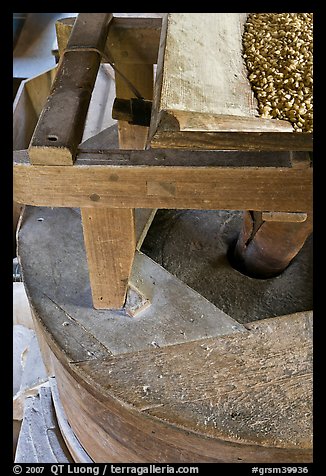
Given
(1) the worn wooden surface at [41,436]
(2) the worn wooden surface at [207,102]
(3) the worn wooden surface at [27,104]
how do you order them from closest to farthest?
(2) the worn wooden surface at [207,102]
(1) the worn wooden surface at [41,436]
(3) the worn wooden surface at [27,104]

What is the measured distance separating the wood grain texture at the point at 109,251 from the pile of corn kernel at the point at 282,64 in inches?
14.8

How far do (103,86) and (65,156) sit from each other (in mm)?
2287

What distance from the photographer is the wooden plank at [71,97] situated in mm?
1019

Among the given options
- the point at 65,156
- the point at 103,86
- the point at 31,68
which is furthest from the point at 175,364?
the point at 31,68

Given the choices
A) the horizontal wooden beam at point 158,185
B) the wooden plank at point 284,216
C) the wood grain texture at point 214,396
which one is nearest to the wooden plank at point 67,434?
the wood grain texture at point 214,396

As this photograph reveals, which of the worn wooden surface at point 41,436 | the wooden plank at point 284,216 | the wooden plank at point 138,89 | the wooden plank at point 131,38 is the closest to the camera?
the wooden plank at point 284,216

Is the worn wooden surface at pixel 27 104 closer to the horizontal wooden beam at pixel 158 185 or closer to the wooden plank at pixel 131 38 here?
the wooden plank at pixel 131 38

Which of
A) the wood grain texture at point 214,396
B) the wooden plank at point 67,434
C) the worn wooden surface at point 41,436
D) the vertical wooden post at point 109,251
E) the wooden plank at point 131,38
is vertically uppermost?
the wooden plank at point 131,38

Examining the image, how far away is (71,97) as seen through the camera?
115 centimetres

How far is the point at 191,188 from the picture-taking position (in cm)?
104

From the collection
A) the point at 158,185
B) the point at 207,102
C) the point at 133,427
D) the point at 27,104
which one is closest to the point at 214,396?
the point at 133,427

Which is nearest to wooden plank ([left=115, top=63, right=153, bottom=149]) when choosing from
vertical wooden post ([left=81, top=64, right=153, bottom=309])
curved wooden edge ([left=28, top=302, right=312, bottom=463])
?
vertical wooden post ([left=81, top=64, right=153, bottom=309])

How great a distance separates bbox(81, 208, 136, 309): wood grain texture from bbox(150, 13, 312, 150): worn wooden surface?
0.77ft

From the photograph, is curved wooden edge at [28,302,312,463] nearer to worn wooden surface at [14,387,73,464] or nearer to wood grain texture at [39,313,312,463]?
wood grain texture at [39,313,312,463]
